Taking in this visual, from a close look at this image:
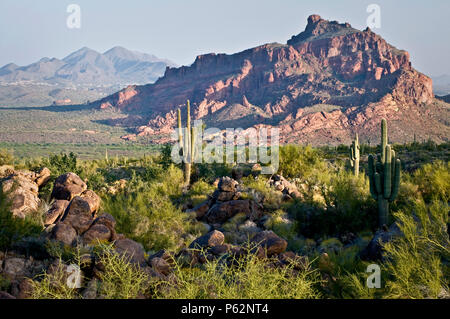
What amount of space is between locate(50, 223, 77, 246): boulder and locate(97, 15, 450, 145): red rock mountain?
6626 centimetres

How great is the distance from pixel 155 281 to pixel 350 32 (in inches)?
5463

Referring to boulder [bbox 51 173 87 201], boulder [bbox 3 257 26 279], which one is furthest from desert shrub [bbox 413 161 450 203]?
boulder [bbox 51 173 87 201]

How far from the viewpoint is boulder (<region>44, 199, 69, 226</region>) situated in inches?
340

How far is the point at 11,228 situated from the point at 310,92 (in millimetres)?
103552

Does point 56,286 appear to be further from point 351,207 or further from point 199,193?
point 199,193

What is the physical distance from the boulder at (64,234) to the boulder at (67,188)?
4.18 metres

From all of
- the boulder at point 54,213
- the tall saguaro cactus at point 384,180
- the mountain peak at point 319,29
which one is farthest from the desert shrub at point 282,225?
the mountain peak at point 319,29

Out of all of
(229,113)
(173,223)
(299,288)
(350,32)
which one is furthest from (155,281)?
(350,32)

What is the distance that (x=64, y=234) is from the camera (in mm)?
6562

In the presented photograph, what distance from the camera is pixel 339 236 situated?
367 inches

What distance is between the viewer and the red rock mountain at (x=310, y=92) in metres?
78.8

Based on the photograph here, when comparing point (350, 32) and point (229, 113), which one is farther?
point (350, 32)

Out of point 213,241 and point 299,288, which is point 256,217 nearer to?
point 213,241
